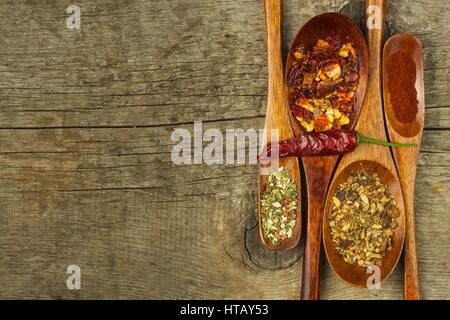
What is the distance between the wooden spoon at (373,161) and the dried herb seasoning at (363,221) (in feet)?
0.08

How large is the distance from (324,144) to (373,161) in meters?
0.24

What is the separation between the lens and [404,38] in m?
2.28

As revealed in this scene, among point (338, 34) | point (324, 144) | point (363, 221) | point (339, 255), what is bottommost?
point (339, 255)

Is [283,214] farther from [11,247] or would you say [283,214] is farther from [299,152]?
[11,247]

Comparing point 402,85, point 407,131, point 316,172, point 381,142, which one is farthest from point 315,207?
point 402,85

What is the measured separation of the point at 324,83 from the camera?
2293 millimetres

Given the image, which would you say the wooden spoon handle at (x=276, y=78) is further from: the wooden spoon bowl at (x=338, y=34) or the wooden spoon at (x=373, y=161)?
the wooden spoon at (x=373, y=161)

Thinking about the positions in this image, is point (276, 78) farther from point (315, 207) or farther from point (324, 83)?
point (315, 207)

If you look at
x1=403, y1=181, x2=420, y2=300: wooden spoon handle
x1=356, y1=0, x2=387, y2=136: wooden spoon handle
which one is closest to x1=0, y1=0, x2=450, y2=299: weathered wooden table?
x1=403, y1=181, x2=420, y2=300: wooden spoon handle

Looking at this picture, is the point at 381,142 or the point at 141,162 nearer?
the point at 381,142

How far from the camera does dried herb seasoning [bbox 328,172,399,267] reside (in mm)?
2328

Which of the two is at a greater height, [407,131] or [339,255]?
[407,131]

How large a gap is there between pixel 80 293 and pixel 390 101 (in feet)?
5.56

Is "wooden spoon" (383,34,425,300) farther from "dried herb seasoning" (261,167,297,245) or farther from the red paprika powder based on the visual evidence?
"dried herb seasoning" (261,167,297,245)
